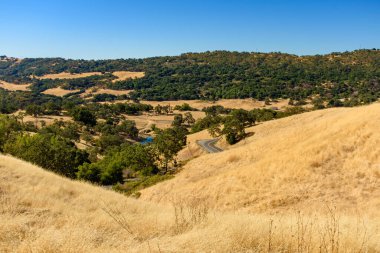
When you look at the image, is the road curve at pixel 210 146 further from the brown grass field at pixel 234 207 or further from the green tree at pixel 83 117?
the green tree at pixel 83 117


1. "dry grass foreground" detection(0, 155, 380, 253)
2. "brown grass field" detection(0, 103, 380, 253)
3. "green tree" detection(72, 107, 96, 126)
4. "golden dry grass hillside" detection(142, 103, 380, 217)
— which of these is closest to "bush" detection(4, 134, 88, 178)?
"brown grass field" detection(0, 103, 380, 253)

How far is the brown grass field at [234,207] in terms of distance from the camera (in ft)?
23.3

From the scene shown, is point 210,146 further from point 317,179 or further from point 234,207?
point 234,207

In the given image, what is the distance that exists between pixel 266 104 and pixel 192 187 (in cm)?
15663

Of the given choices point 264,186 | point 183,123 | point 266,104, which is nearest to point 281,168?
point 264,186

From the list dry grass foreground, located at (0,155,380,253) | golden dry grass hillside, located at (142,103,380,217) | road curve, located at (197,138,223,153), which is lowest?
road curve, located at (197,138,223,153)

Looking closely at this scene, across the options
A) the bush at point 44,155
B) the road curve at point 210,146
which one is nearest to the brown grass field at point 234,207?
the bush at point 44,155

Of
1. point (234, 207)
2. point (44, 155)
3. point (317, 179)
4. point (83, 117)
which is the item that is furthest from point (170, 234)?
point (83, 117)

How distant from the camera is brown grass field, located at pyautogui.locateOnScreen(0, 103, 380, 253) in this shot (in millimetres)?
7105

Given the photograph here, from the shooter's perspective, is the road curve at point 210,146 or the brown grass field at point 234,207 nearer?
the brown grass field at point 234,207

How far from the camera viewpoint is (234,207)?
22.6 meters

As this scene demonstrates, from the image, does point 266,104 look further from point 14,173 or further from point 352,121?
point 14,173

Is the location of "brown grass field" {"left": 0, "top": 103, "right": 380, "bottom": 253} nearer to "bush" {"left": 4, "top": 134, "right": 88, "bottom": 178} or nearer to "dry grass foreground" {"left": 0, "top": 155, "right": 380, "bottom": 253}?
"dry grass foreground" {"left": 0, "top": 155, "right": 380, "bottom": 253}

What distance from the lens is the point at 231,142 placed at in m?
83.4
